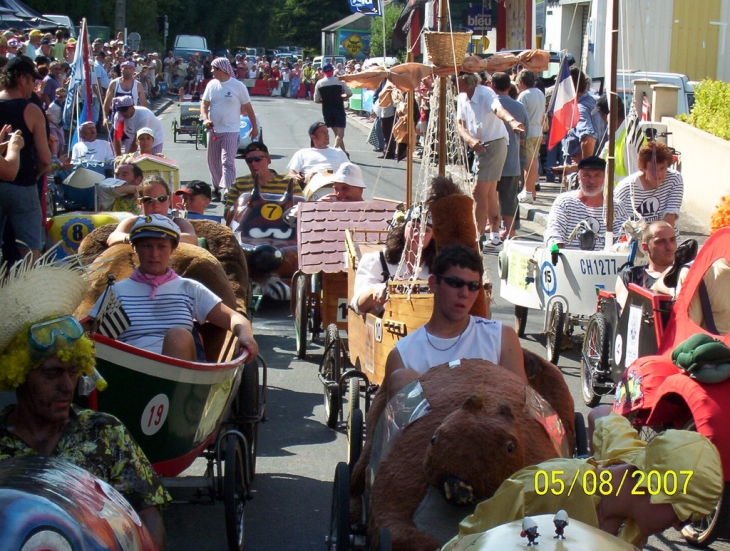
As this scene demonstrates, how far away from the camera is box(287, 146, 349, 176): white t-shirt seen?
12148mm

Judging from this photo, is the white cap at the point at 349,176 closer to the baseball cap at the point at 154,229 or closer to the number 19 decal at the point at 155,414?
the baseball cap at the point at 154,229

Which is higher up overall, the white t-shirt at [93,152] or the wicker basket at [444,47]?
the wicker basket at [444,47]

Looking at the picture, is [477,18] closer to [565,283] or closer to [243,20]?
[565,283]

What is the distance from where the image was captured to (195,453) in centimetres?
506

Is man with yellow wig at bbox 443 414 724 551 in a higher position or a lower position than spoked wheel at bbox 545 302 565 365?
higher

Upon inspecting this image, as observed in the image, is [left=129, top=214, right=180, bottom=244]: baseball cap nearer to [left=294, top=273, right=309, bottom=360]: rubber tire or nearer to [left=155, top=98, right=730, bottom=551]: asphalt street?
[left=155, top=98, right=730, bottom=551]: asphalt street

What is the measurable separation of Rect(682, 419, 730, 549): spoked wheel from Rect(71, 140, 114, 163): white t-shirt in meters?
10.5

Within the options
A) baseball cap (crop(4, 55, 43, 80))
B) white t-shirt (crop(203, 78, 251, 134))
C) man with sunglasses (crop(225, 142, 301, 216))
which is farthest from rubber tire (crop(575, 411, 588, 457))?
white t-shirt (crop(203, 78, 251, 134))

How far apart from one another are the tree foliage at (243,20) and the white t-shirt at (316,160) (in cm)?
5317

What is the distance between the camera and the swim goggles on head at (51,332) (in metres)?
3.77

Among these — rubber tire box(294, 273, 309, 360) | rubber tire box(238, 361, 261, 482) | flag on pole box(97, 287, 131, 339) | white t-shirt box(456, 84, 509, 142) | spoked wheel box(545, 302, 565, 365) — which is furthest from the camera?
white t-shirt box(456, 84, 509, 142)

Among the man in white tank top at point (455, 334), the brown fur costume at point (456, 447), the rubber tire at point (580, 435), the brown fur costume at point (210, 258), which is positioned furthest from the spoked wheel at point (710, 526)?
the brown fur costume at point (210, 258)

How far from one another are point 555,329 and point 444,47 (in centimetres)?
269

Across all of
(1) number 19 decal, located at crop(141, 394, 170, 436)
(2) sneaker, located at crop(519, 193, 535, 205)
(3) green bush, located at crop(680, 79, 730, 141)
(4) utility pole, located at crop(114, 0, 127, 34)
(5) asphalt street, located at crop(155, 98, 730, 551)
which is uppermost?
(4) utility pole, located at crop(114, 0, 127, 34)
